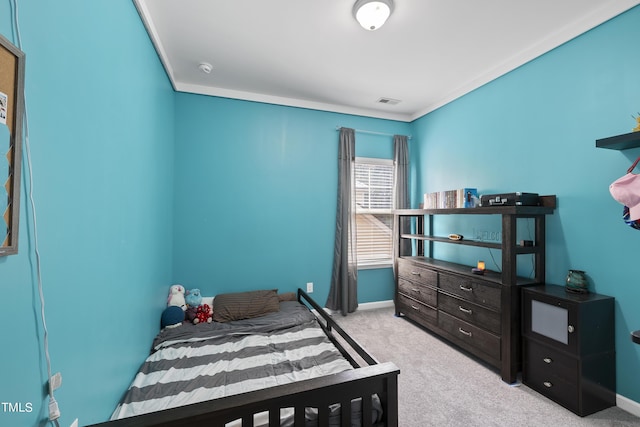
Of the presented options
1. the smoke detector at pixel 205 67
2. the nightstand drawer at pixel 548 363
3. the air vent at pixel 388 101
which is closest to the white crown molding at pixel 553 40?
the air vent at pixel 388 101

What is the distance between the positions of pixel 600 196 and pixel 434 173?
1719mm

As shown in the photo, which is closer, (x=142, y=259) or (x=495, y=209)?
(x=142, y=259)

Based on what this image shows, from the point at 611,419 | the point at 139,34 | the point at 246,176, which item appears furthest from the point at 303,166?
the point at 611,419

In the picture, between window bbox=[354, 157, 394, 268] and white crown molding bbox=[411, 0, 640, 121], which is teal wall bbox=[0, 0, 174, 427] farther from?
white crown molding bbox=[411, 0, 640, 121]

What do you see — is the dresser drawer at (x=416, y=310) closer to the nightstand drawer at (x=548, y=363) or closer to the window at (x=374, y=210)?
the window at (x=374, y=210)

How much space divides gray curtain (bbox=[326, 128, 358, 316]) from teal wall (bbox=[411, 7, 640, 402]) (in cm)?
138

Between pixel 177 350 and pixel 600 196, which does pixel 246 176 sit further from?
pixel 600 196

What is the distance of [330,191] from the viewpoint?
11.2 feet

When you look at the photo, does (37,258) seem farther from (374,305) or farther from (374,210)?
(374,305)

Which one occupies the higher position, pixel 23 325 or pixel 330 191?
pixel 330 191

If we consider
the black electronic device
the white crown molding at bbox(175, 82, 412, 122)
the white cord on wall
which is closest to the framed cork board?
the white cord on wall

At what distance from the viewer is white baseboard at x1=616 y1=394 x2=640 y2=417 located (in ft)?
5.50

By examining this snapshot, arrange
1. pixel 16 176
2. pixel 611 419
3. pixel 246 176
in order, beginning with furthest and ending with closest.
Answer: pixel 246 176
pixel 611 419
pixel 16 176

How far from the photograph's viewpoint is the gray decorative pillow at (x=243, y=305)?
8.41 ft
